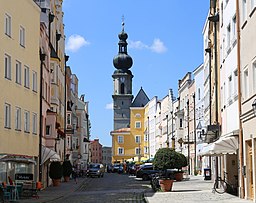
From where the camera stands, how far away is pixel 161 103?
126312 mm

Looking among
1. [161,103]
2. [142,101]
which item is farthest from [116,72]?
[161,103]

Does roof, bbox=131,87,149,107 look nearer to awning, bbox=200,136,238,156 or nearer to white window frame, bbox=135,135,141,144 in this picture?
white window frame, bbox=135,135,141,144

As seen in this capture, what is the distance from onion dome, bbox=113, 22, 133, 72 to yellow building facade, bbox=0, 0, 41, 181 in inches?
4633

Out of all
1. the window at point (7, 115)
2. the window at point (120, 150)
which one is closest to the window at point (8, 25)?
the window at point (7, 115)

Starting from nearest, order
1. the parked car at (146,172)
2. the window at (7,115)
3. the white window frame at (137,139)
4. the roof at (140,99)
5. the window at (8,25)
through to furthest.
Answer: the window at (7,115)
the window at (8,25)
the parked car at (146,172)
the white window frame at (137,139)
the roof at (140,99)

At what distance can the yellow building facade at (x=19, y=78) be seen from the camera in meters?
31.3

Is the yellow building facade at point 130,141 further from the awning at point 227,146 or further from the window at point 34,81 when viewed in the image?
the awning at point 227,146

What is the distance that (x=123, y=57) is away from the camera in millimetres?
Answer: 157250

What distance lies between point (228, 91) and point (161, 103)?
93988mm

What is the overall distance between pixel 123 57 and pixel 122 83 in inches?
276

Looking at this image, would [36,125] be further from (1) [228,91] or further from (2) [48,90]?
(1) [228,91]

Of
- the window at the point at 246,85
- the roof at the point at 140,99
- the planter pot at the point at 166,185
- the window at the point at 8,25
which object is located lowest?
the planter pot at the point at 166,185

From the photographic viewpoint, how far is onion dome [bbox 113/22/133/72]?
15688cm

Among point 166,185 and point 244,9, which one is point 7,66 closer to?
point 166,185
